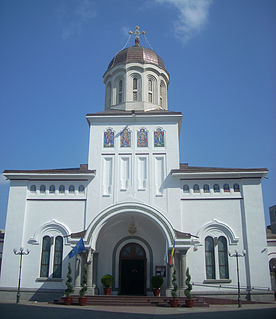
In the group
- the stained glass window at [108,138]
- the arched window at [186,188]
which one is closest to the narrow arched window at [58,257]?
the stained glass window at [108,138]

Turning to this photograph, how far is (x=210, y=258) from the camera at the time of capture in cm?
2014

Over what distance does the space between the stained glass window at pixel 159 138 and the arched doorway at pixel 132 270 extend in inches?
271

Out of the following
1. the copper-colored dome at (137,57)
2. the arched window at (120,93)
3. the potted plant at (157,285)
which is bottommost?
the potted plant at (157,285)

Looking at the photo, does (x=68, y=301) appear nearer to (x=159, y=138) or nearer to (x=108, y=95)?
(x=159, y=138)

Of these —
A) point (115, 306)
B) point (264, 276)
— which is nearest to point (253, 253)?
point (264, 276)

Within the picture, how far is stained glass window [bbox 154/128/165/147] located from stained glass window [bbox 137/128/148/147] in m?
0.61

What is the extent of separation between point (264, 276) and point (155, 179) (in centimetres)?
853

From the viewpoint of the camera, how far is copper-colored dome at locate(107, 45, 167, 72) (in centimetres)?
2567

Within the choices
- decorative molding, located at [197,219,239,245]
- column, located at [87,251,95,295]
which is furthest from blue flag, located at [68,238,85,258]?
decorative molding, located at [197,219,239,245]

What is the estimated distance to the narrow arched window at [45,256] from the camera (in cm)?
2020

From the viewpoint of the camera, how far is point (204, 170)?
21141mm

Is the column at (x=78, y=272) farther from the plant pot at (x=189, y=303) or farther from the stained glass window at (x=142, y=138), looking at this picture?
the stained glass window at (x=142, y=138)

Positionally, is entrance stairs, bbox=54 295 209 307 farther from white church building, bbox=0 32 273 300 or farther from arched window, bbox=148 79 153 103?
arched window, bbox=148 79 153 103

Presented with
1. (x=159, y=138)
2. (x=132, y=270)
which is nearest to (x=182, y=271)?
(x=132, y=270)
